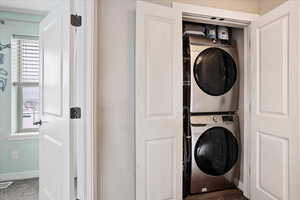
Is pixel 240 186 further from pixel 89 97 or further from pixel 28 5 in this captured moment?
pixel 28 5

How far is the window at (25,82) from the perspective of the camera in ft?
10.4

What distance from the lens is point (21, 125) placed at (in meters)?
3.21

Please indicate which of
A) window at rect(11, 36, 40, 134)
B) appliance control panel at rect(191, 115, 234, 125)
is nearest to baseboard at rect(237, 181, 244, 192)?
appliance control panel at rect(191, 115, 234, 125)

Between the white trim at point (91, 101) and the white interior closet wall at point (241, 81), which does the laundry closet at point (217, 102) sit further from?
the white trim at point (91, 101)

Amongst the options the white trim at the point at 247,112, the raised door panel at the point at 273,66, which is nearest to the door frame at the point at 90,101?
the raised door panel at the point at 273,66

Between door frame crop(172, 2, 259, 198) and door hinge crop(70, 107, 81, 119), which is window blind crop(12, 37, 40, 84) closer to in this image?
door hinge crop(70, 107, 81, 119)

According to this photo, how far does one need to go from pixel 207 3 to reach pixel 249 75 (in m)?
0.97

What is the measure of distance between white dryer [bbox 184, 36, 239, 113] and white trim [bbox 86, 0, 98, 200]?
3.91 ft

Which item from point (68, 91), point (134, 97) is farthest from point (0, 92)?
point (134, 97)

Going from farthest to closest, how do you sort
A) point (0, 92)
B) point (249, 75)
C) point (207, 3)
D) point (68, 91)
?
point (0, 92)
point (249, 75)
point (207, 3)
point (68, 91)

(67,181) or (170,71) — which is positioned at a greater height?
(170,71)

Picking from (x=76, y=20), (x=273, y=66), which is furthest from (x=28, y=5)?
(x=273, y=66)

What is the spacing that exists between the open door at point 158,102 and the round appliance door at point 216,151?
0.65 m

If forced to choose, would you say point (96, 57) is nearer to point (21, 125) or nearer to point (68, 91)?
point (68, 91)
